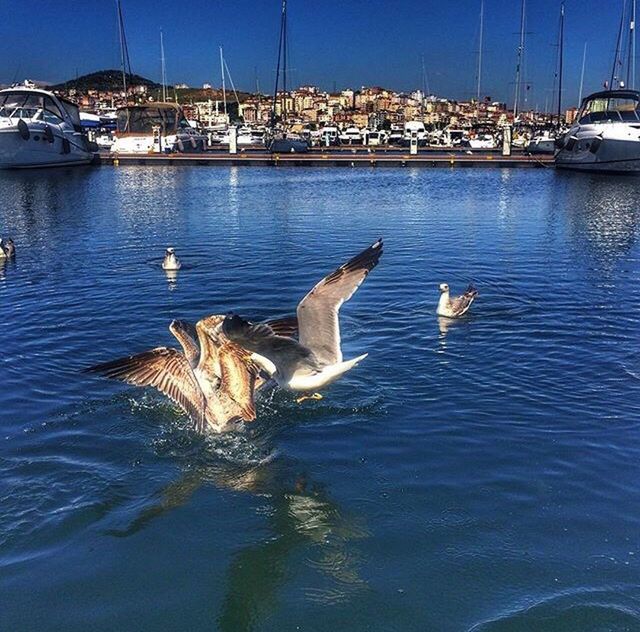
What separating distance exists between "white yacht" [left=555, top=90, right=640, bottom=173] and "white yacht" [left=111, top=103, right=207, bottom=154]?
Result: 3953 cm

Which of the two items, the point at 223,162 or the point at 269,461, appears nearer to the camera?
the point at 269,461

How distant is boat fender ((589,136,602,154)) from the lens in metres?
52.8

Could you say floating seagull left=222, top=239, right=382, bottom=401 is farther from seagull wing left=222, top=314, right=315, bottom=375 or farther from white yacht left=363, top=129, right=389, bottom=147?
white yacht left=363, top=129, right=389, bottom=147

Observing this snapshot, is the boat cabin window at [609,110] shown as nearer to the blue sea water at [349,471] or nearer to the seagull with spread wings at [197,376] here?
the blue sea water at [349,471]

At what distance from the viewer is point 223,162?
6159 cm

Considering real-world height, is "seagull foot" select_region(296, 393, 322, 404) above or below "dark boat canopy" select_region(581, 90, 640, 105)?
below

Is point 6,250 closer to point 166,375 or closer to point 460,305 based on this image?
point 460,305

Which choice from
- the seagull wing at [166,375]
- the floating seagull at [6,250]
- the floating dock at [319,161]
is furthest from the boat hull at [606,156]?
the seagull wing at [166,375]

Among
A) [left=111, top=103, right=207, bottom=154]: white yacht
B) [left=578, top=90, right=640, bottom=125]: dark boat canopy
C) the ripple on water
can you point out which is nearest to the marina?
the ripple on water

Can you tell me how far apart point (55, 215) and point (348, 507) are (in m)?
27.5

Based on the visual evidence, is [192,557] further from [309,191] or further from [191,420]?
[309,191]

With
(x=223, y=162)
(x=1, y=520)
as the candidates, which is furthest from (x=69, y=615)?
(x=223, y=162)

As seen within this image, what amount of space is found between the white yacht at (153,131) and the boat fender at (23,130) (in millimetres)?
13758

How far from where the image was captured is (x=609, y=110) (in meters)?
55.9
